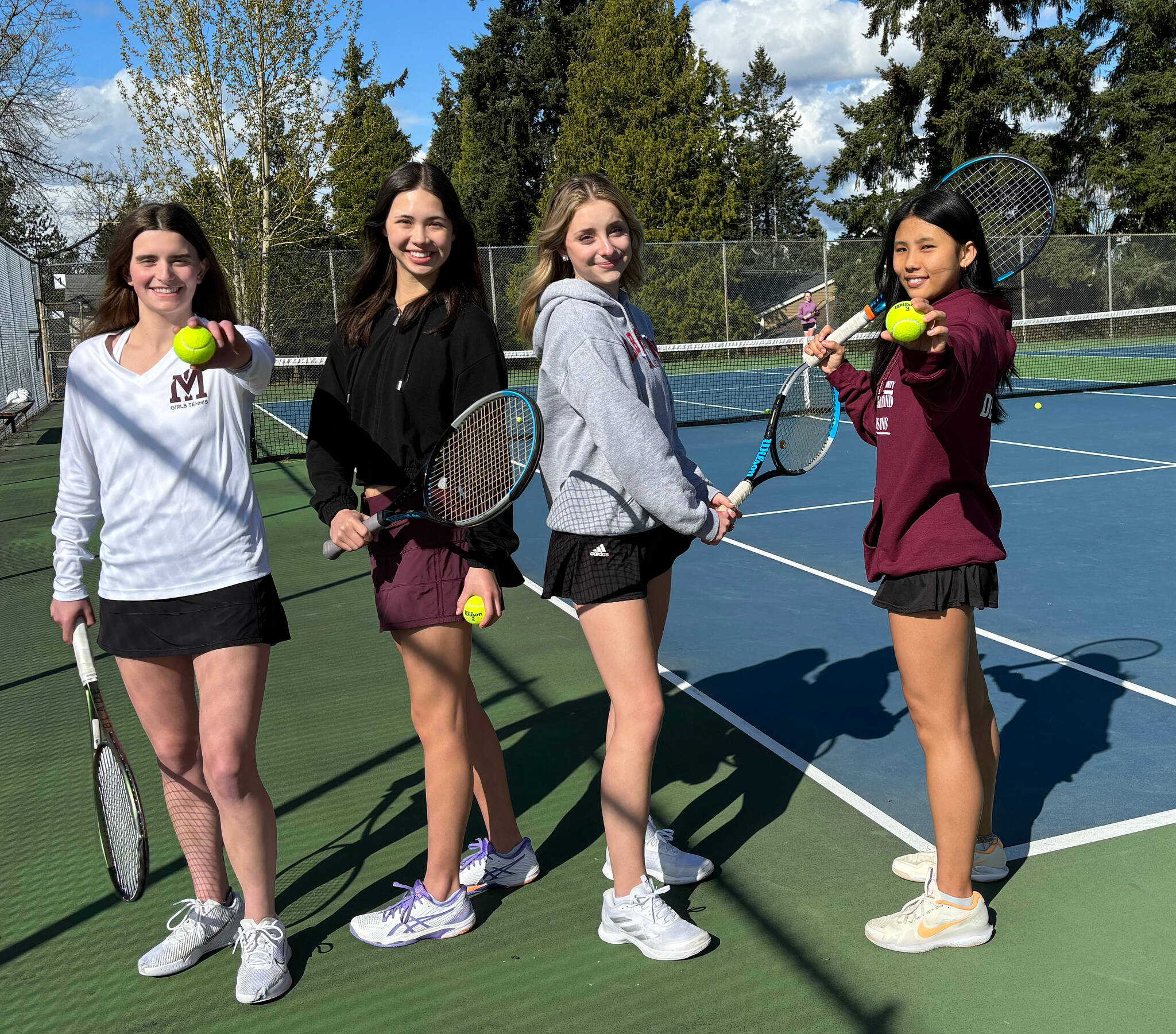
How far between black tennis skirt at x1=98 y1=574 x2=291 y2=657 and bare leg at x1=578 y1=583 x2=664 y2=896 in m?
0.78

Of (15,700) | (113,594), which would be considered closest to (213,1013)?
(113,594)

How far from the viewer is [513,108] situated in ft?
126

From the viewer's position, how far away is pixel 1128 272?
24.1 meters

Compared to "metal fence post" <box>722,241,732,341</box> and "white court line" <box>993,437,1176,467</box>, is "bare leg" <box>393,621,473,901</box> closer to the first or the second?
"white court line" <box>993,437,1176,467</box>

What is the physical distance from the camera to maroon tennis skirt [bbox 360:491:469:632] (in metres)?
2.53

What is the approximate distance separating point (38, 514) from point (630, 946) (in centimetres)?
853

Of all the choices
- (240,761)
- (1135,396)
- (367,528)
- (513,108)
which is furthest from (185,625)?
(513,108)

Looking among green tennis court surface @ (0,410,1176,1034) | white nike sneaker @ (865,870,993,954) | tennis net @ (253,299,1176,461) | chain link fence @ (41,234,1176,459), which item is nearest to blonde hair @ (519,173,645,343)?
green tennis court surface @ (0,410,1176,1034)

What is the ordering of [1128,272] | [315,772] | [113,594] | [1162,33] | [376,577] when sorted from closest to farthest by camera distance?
[113,594]
[376,577]
[315,772]
[1128,272]
[1162,33]

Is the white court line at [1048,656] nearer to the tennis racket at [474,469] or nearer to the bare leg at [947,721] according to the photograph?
the bare leg at [947,721]

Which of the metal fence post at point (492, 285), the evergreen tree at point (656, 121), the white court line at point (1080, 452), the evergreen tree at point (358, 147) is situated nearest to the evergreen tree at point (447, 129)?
the evergreen tree at point (358, 147)

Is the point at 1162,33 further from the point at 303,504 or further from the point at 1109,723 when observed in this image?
the point at 1109,723

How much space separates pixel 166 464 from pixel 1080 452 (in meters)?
9.77

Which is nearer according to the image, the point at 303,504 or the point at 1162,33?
the point at 303,504
